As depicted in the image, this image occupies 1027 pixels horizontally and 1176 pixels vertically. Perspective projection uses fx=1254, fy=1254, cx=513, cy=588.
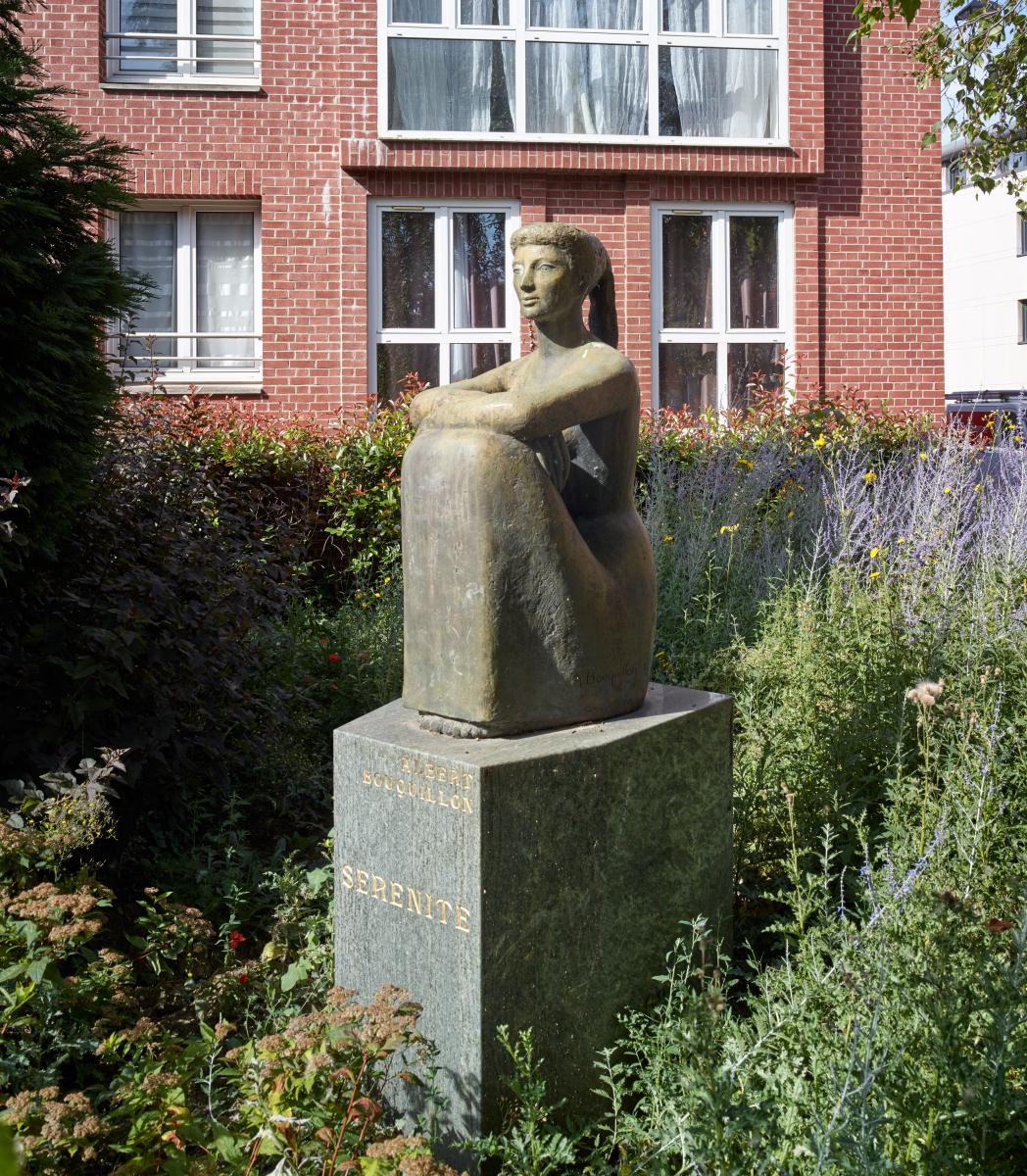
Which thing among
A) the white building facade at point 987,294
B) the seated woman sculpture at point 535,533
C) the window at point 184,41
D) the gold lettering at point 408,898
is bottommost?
the gold lettering at point 408,898

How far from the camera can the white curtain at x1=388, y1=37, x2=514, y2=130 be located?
39.7ft

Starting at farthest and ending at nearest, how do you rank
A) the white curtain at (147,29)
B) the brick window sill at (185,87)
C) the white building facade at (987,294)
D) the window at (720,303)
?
the white building facade at (987,294), the window at (720,303), the white curtain at (147,29), the brick window sill at (185,87)

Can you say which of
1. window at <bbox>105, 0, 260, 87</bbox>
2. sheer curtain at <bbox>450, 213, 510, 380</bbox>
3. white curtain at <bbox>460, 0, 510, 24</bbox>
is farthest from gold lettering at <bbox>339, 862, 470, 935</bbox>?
white curtain at <bbox>460, 0, 510, 24</bbox>

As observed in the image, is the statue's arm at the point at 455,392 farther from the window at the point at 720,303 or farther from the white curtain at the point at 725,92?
the white curtain at the point at 725,92

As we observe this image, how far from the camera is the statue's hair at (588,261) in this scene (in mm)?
3400

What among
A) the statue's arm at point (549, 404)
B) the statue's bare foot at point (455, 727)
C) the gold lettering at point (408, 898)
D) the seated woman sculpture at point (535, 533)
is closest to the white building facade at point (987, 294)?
the seated woman sculpture at point (535, 533)

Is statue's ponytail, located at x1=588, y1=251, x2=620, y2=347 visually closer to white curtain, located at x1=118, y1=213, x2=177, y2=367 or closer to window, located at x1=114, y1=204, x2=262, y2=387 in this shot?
window, located at x1=114, y1=204, x2=262, y2=387

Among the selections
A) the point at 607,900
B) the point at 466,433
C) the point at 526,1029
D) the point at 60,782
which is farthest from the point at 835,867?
the point at 60,782

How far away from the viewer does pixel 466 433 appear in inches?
127

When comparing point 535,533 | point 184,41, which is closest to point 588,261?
point 535,533

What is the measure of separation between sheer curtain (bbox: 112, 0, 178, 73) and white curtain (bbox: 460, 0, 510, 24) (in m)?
2.93

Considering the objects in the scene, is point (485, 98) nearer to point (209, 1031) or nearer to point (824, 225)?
point (824, 225)

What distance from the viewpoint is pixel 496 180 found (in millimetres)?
12242

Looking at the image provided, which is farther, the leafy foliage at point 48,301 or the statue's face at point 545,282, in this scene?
the leafy foliage at point 48,301
